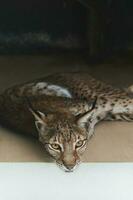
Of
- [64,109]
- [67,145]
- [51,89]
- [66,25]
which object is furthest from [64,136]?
[66,25]

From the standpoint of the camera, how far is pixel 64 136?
5.79 feet

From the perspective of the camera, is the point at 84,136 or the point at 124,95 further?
the point at 124,95

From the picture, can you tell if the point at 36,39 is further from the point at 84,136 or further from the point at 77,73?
the point at 84,136

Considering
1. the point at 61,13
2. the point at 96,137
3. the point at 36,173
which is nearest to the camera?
the point at 36,173

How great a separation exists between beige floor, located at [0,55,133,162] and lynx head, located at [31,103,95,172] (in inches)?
2.2

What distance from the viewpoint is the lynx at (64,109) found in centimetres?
177

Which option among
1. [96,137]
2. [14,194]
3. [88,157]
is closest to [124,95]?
[96,137]

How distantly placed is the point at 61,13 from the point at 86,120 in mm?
426

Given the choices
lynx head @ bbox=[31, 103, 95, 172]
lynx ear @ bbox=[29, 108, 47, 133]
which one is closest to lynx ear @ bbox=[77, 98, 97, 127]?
lynx head @ bbox=[31, 103, 95, 172]

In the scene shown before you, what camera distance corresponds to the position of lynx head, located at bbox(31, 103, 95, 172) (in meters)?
1.73

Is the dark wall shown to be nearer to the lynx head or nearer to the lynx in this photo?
the lynx

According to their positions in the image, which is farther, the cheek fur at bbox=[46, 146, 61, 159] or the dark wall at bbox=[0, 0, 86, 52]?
the dark wall at bbox=[0, 0, 86, 52]

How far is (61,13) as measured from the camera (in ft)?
6.82

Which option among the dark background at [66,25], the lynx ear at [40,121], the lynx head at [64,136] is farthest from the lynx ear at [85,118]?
the dark background at [66,25]
